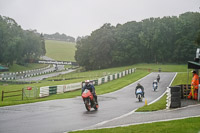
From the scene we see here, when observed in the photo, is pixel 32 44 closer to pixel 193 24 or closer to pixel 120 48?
pixel 120 48

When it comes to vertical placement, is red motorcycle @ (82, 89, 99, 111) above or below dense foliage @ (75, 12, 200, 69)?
below

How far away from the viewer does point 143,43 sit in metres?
97.9

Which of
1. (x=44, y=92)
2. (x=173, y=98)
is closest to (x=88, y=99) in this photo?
(x=173, y=98)

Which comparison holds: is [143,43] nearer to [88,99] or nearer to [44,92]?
[44,92]

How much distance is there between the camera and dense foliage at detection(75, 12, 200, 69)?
9294 centimetres

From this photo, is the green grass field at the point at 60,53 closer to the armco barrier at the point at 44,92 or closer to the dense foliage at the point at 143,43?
the dense foliage at the point at 143,43

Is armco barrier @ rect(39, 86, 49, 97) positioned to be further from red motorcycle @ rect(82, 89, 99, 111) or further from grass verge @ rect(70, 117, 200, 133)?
grass verge @ rect(70, 117, 200, 133)

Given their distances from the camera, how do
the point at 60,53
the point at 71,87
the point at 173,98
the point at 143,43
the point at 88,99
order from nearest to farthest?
the point at 173,98 < the point at 88,99 < the point at 71,87 < the point at 143,43 < the point at 60,53

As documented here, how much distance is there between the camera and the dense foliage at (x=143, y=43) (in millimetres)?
92938

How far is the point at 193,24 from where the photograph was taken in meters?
92.1

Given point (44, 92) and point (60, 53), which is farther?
point (60, 53)

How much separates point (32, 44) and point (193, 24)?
68.4 metres

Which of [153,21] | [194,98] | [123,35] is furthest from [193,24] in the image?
[194,98]

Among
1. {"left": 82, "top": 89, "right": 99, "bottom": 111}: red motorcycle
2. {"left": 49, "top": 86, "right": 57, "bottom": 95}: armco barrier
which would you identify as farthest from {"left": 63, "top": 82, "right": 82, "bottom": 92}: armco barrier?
{"left": 82, "top": 89, "right": 99, "bottom": 111}: red motorcycle
